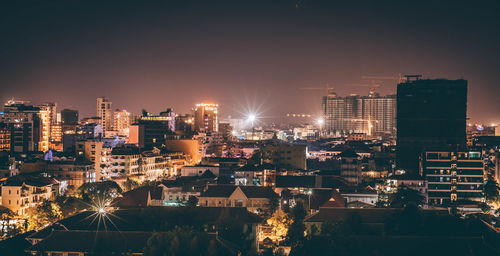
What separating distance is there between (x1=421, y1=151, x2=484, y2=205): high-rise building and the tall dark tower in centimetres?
996

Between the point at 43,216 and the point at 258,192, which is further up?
the point at 258,192

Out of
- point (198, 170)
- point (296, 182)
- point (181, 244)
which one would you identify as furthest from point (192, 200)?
point (198, 170)

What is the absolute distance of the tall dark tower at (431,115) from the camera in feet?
124

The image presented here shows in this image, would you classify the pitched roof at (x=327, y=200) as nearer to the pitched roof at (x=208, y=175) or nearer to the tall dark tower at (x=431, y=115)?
the pitched roof at (x=208, y=175)

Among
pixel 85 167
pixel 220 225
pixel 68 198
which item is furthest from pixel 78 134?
pixel 220 225

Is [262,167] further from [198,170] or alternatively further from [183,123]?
[183,123]

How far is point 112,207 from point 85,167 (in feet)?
33.2

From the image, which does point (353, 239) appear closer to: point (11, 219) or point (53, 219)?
point (53, 219)

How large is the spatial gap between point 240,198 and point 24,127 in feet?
99.1

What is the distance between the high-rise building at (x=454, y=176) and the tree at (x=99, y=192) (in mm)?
14587

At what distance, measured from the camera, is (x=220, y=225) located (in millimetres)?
17156

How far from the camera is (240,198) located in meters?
21.9

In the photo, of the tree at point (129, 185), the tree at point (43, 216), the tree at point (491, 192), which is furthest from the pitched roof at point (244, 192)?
the tree at point (491, 192)

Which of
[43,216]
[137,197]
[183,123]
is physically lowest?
[43,216]
